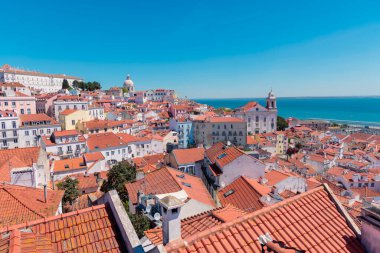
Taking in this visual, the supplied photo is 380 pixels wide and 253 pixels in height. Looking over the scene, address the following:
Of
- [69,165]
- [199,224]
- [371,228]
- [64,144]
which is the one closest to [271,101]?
[64,144]

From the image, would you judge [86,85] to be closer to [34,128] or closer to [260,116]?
[34,128]

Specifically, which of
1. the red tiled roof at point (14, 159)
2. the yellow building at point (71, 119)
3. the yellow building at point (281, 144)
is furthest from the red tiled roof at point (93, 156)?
the yellow building at point (281, 144)

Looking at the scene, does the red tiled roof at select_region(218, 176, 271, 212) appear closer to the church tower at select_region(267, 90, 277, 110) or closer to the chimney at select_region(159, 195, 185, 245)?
the chimney at select_region(159, 195, 185, 245)

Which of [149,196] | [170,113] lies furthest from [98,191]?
[170,113]

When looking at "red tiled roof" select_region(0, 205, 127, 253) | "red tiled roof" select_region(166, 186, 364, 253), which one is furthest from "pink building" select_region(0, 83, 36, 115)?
"red tiled roof" select_region(166, 186, 364, 253)

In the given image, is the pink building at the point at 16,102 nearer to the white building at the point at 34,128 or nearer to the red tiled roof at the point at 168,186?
the white building at the point at 34,128

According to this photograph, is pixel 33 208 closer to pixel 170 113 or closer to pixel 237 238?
pixel 237 238

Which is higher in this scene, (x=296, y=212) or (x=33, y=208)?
(x=296, y=212)

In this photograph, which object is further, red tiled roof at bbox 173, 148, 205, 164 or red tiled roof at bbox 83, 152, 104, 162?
red tiled roof at bbox 83, 152, 104, 162
